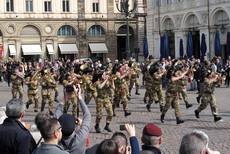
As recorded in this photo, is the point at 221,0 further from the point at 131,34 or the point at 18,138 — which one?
the point at 18,138

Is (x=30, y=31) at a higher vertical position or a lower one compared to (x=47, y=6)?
lower

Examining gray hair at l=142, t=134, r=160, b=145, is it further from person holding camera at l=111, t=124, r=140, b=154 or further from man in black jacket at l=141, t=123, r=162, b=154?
person holding camera at l=111, t=124, r=140, b=154

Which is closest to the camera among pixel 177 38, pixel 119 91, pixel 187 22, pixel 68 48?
pixel 119 91

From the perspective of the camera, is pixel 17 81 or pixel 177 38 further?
pixel 177 38

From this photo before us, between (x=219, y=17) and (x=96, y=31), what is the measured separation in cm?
2022

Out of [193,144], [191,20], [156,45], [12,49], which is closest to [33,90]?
[193,144]

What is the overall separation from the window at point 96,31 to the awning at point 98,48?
48.5 inches

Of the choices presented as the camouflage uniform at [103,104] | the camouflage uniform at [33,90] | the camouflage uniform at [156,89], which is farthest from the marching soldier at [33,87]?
the camouflage uniform at [103,104]

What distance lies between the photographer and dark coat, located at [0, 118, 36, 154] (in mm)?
6582

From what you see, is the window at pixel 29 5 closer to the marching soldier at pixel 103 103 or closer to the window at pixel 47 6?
the window at pixel 47 6

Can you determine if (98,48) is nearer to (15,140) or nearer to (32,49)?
(32,49)

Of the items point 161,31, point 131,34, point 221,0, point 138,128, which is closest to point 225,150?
point 138,128

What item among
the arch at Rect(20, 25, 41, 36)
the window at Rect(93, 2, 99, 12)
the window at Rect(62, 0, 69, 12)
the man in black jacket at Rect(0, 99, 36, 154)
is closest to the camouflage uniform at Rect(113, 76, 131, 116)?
the man in black jacket at Rect(0, 99, 36, 154)

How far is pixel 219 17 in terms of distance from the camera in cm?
4675
